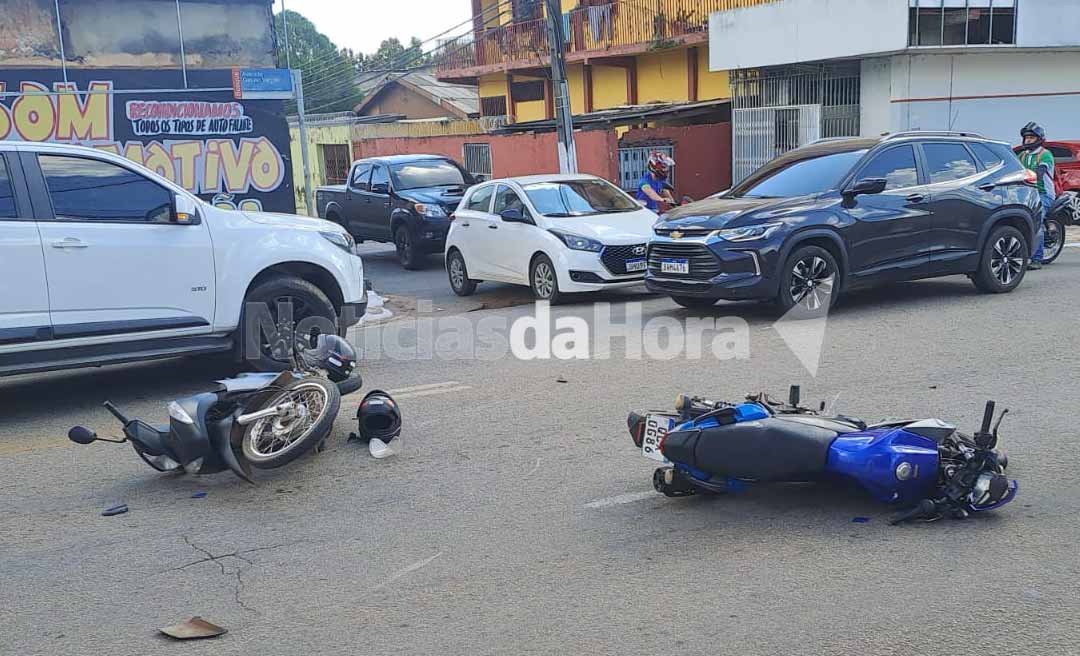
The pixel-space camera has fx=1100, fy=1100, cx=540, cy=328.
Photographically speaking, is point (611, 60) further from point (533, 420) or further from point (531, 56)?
point (533, 420)

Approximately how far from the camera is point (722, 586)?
4.54 meters

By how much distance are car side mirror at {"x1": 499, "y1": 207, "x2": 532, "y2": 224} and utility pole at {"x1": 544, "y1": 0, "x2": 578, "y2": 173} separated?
589 cm

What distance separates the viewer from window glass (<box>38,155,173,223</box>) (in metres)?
7.96

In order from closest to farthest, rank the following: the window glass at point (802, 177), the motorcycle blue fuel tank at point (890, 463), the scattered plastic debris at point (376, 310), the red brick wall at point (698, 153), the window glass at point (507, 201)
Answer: the motorcycle blue fuel tank at point (890, 463) → the window glass at point (802, 177) → the scattered plastic debris at point (376, 310) → the window glass at point (507, 201) → the red brick wall at point (698, 153)

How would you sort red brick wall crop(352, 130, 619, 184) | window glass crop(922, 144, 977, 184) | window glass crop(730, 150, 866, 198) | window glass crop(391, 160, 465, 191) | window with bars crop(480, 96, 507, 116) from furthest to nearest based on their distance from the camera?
window with bars crop(480, 96, 507, 116) < red brick wall crop(352, 130, 619, 184) < window glass crop(391, 160, 465, 191) < window glass crop(922, 144, 977, 184) < window glass crop(730, 150, 866, 198)

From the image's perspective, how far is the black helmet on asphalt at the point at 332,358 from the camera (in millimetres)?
6926

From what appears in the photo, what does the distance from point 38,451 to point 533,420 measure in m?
3.22

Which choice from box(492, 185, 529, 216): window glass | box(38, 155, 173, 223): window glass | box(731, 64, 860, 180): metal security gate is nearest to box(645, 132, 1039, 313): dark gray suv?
box(492, 185, 529, 216): window glass

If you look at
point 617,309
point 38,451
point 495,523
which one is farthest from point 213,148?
point 495,523

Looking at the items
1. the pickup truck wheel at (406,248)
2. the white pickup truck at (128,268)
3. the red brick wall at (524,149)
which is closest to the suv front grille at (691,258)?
the white pickup truck at (128,268)

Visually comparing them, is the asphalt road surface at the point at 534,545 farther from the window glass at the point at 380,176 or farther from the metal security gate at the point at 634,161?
the metal security gate at the point at 634,161

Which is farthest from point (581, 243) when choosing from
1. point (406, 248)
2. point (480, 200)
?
point (406, 248)

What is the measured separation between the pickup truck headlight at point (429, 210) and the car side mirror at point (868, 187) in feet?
28.6

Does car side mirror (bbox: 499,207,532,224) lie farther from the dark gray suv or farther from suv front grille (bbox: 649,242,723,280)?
suv front grille (bbox: 649,242,723,280)
